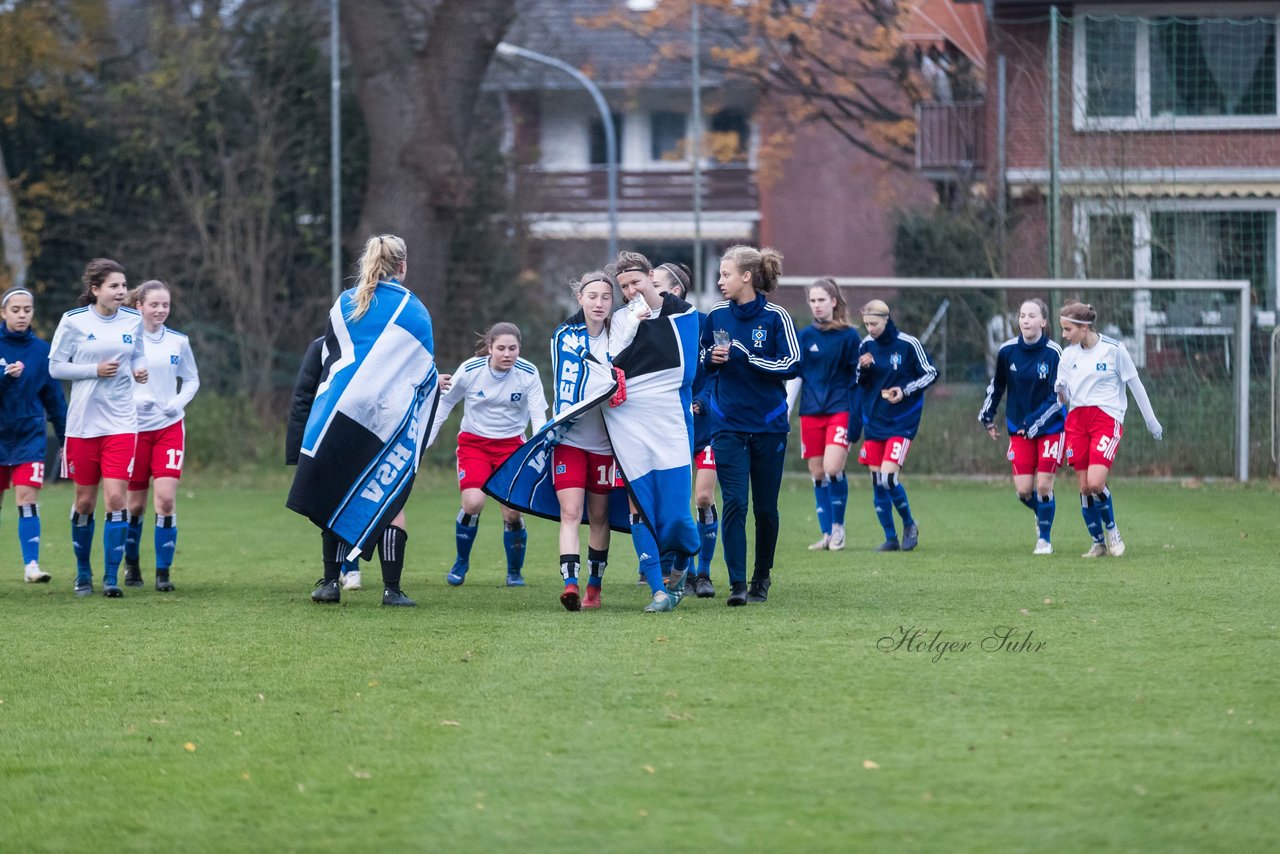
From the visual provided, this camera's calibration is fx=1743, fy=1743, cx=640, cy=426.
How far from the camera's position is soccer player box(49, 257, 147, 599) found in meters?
10.1

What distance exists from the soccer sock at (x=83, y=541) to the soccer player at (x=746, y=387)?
3890 millimetres

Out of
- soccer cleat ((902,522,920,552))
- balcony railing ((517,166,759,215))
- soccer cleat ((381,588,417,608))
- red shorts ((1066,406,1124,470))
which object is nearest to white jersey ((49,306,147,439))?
soccer cleat ((381,588,417,608))

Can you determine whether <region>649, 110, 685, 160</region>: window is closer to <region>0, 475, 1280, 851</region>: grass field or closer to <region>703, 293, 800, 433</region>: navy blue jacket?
<region>0, 475, 1280, 851</region>: grass field

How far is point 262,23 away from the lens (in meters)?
24.5

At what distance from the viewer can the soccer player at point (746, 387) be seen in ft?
29.8

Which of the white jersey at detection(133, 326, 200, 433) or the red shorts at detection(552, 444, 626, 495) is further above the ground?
the white jersey at detection(133, 326, 200, 433)

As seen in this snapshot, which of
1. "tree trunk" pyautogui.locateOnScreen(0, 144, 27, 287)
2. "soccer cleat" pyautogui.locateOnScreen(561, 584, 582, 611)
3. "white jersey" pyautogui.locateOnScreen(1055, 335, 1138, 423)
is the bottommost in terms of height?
"soccer cleat" pyautogui.locateOnScreen(561, 584, 582, 611)

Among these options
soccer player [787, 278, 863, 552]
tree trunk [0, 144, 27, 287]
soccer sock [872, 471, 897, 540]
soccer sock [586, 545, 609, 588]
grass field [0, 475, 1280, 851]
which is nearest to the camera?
grass field [0, 475, 1280, 851]

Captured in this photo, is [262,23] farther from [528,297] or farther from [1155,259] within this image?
[1155,259]

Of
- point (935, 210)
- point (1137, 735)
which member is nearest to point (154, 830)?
point (1137, 735)

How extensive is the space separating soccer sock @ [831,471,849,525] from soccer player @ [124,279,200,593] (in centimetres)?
468

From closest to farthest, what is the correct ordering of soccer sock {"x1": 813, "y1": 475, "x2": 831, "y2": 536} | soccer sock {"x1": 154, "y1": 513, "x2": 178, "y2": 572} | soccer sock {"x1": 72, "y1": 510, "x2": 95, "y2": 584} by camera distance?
1. soccer sock {"x1": 72, "y1": 510, "x2": 95, "y2": 584}
2. soccer sock {"x1": 154, "y1": 513, "x2": 178, "y2": 572}
3. soccer sock {"x1": 813, "y1": 475, "x2": 831, "y2": 536}

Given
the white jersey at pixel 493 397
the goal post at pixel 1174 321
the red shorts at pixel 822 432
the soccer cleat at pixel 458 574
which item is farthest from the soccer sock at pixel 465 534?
the goal post at pixel 1174 321

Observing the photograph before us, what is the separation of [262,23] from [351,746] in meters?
20.3
